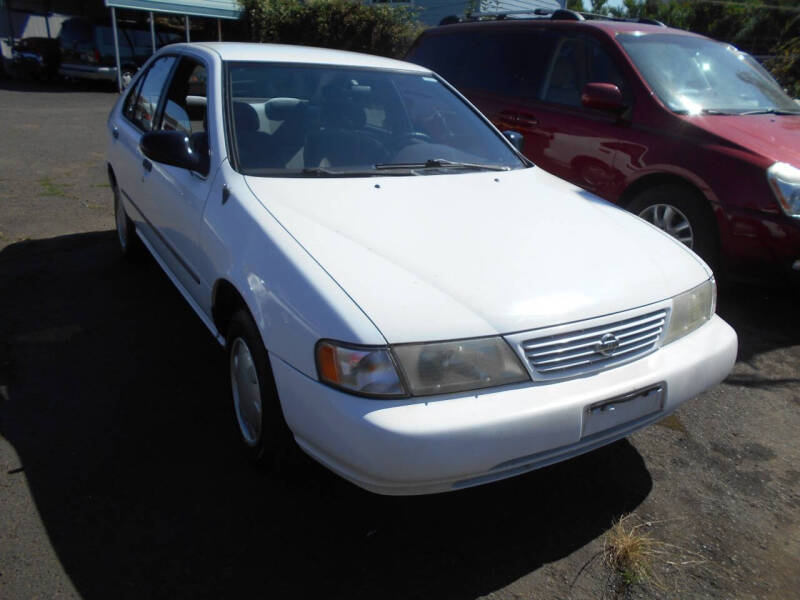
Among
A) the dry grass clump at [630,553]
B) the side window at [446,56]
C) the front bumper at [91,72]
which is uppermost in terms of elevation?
the side window at [446,56]

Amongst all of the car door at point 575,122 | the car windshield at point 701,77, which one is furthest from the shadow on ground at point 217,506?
the car windshield at point 701,77

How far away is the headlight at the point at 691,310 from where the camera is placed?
2.58 meters

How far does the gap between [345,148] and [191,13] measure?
60.2ft

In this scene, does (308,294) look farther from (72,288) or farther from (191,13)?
(191,13)

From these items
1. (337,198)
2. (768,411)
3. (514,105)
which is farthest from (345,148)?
(514,105)

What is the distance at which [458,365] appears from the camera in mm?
2111

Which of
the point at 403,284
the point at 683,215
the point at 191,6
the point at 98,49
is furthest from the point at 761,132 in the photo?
the point at 98,49

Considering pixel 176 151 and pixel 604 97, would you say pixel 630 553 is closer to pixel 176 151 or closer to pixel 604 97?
pixel 176 151

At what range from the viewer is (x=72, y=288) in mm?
4699

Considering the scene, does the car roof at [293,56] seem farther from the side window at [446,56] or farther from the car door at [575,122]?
the side window at [446,56]

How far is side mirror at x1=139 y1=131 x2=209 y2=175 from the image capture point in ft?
10.1

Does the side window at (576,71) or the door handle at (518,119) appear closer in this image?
the side window at (576,71)

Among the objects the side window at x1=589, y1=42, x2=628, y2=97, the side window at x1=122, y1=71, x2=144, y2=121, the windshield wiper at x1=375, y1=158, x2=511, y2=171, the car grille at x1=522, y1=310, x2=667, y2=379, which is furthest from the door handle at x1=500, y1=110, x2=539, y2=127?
the car grille at x1=522, y1=310, x2=667, y2=379

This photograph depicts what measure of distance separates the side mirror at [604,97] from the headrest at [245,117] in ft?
8.88
